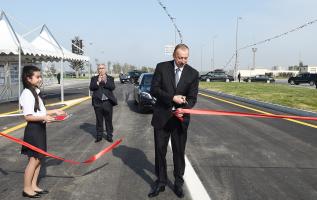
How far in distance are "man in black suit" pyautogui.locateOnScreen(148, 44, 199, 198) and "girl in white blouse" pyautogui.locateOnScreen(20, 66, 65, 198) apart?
1.39 metres

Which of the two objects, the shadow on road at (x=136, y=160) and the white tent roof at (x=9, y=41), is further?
the white tent roof at (x=9, y=41)

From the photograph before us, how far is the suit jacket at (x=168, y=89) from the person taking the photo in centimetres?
485

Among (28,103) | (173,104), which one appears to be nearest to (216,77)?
(173,104)

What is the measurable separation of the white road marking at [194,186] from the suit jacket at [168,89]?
89cm

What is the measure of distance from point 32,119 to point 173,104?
1.77 meters

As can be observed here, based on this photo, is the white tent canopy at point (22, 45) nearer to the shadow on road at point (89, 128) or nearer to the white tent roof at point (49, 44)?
the white tent roof at point (49, 44)

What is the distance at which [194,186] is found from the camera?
5.27m

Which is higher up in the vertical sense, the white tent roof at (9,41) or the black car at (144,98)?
the white tent roof at (9,41)

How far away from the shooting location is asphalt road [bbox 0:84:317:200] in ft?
16.6

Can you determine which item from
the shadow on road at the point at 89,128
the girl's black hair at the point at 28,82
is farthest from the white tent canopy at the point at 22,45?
the girl's black hair at the point at 28,82

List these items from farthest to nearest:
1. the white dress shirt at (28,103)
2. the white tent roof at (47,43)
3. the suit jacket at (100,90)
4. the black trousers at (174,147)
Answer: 1. the white tent roof at (47,43)
2. the suit jacket at (100,90)
3. the black trousers at (174,147)
4. the white dress shirt at (28,103)

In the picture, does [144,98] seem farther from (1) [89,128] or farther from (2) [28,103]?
(2) [28,103]

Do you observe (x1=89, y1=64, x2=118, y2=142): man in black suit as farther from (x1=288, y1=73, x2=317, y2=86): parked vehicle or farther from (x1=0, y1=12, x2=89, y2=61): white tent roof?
(x1=288, y1=73, x2=317, y2=86): parked vehicle

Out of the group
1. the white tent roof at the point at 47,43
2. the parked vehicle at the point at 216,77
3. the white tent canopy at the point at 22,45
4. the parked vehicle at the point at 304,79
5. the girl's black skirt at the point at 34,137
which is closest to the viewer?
the girl's black skirt at the point at 34,137
